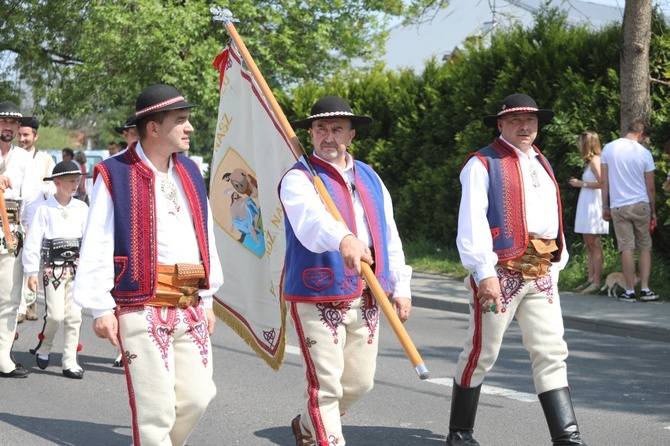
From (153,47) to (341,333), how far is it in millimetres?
18428

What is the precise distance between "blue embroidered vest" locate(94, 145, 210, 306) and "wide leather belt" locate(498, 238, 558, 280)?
2.05 m

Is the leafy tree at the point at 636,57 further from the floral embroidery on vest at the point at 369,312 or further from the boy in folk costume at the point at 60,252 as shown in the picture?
the floral embroidery on vest at the point at 369,312

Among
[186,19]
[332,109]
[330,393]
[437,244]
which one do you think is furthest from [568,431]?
[186,19]

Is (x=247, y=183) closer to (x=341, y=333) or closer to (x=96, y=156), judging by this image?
(x=341, y=333)

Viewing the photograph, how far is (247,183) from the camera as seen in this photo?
21.7ft

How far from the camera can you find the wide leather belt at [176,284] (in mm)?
4805

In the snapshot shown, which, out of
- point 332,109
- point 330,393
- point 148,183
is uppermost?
point 332,109

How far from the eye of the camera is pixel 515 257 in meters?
Answer: 5.85

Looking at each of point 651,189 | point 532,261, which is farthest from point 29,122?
point 651,189

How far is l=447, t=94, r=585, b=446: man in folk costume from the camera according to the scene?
18.9 ft

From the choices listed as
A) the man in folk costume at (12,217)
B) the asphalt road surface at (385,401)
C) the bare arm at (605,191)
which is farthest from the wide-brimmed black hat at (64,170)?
the bare arm at (605,191)

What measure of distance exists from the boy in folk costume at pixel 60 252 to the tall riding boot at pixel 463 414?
3.59m

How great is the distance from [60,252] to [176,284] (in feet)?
13.4

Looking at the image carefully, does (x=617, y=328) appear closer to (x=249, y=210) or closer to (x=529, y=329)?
(x=529, y=329)
